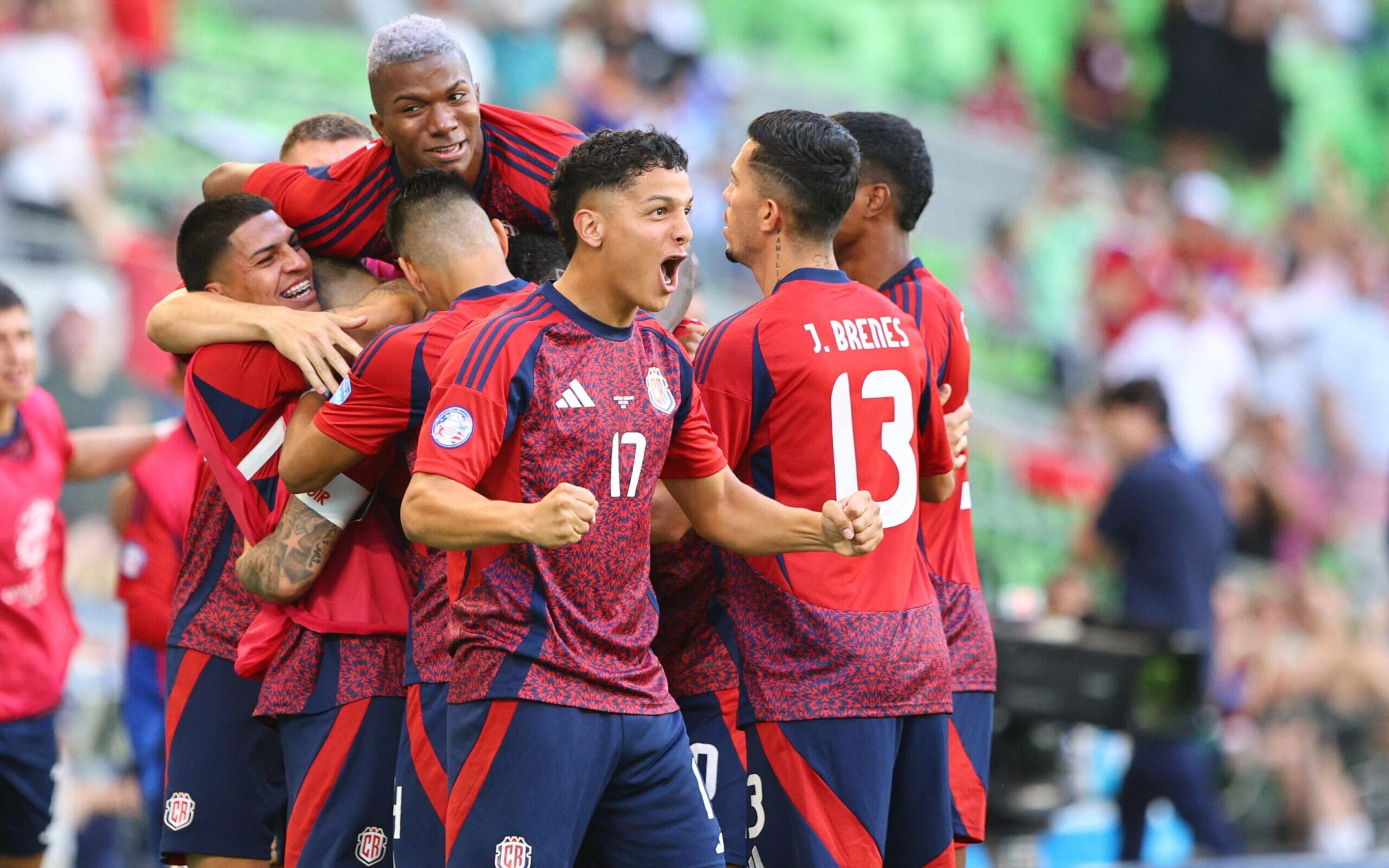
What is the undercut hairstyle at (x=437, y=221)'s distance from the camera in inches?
156

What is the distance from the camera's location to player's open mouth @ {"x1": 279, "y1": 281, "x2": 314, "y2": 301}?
4.35 metres

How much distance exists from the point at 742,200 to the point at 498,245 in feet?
2.02

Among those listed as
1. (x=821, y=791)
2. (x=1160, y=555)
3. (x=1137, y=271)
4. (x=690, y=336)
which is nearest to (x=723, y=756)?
(x=821, y=791)

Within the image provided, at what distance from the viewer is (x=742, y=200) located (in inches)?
159

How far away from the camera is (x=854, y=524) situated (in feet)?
11.5

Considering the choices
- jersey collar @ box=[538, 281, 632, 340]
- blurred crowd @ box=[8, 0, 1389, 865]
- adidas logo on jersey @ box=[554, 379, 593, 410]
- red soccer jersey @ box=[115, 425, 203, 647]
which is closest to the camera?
adidas logo on jersey @ box=[554, 379, 593, 410]

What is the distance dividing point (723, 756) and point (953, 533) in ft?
3.06

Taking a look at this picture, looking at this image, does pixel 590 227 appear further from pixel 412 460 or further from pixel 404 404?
pixel 412 460

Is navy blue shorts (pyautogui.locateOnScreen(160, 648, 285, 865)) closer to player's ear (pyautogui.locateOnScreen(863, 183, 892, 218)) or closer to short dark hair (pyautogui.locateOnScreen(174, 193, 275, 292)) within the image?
short dark hair (pyautogui.locateOnScreen(174, 193, 275, 292))

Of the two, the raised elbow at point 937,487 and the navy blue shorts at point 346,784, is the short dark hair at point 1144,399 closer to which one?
the raised elbow at point 937,487

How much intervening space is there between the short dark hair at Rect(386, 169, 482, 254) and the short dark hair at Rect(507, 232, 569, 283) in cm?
50

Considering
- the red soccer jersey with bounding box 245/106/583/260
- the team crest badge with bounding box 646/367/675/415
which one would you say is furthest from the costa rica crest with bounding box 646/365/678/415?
the red soccer jersey with bounding box 245/106/583/260

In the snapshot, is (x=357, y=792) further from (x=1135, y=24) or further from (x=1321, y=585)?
(x=1135, y=24)

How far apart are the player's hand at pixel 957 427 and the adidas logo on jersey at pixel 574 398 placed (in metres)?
1.29
